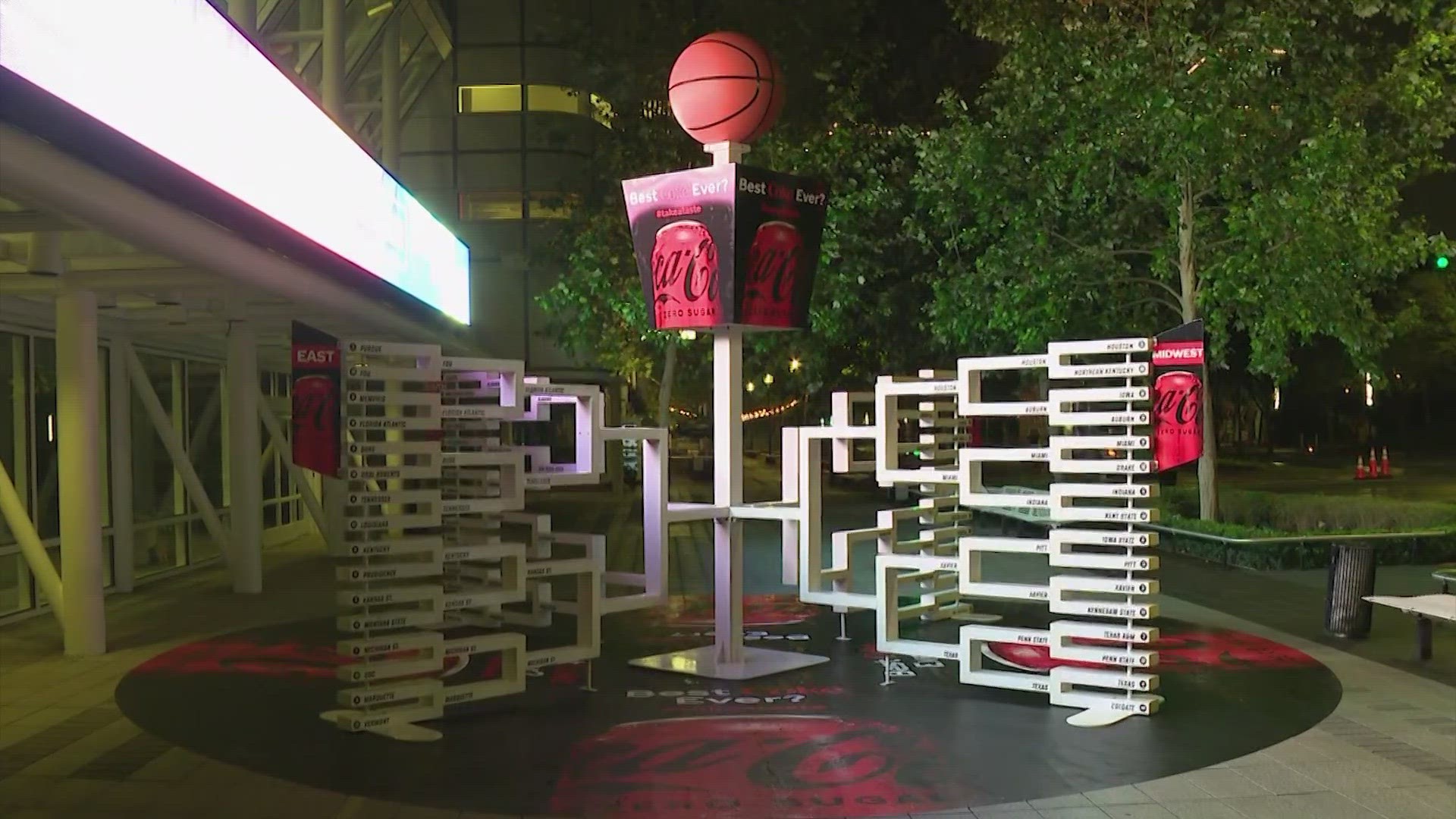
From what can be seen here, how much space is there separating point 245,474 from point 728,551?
23.7ft

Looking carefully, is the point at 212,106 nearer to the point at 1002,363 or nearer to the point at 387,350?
the point at 387,350

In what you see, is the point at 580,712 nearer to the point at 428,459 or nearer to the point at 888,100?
the point at 428,459

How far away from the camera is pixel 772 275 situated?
31.3 ft

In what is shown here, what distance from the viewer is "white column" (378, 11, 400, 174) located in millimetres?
22141

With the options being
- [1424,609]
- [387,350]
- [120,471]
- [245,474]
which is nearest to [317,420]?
[387,350]

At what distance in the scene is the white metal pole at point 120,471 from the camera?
13.6 m

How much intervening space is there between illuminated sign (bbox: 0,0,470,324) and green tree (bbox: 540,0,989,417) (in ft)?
21.8

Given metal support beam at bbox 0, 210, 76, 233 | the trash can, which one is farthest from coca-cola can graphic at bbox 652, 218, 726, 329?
the trash can

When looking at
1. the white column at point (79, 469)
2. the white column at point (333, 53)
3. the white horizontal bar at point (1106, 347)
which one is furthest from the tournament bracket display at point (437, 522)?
the white column at point (333, 53)

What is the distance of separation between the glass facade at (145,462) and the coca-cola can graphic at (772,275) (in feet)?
25.6

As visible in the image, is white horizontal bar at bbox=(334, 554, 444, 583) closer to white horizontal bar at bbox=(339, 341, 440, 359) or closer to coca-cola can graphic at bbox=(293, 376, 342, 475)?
coca-cola can graphic at bbox=(293, 376, 342, 475)

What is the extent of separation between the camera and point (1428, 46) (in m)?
16.0

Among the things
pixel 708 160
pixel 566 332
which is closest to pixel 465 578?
pixel 566 332

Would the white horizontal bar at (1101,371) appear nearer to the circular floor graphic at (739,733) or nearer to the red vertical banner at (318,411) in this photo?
the circular floor graphic at (739,733)
